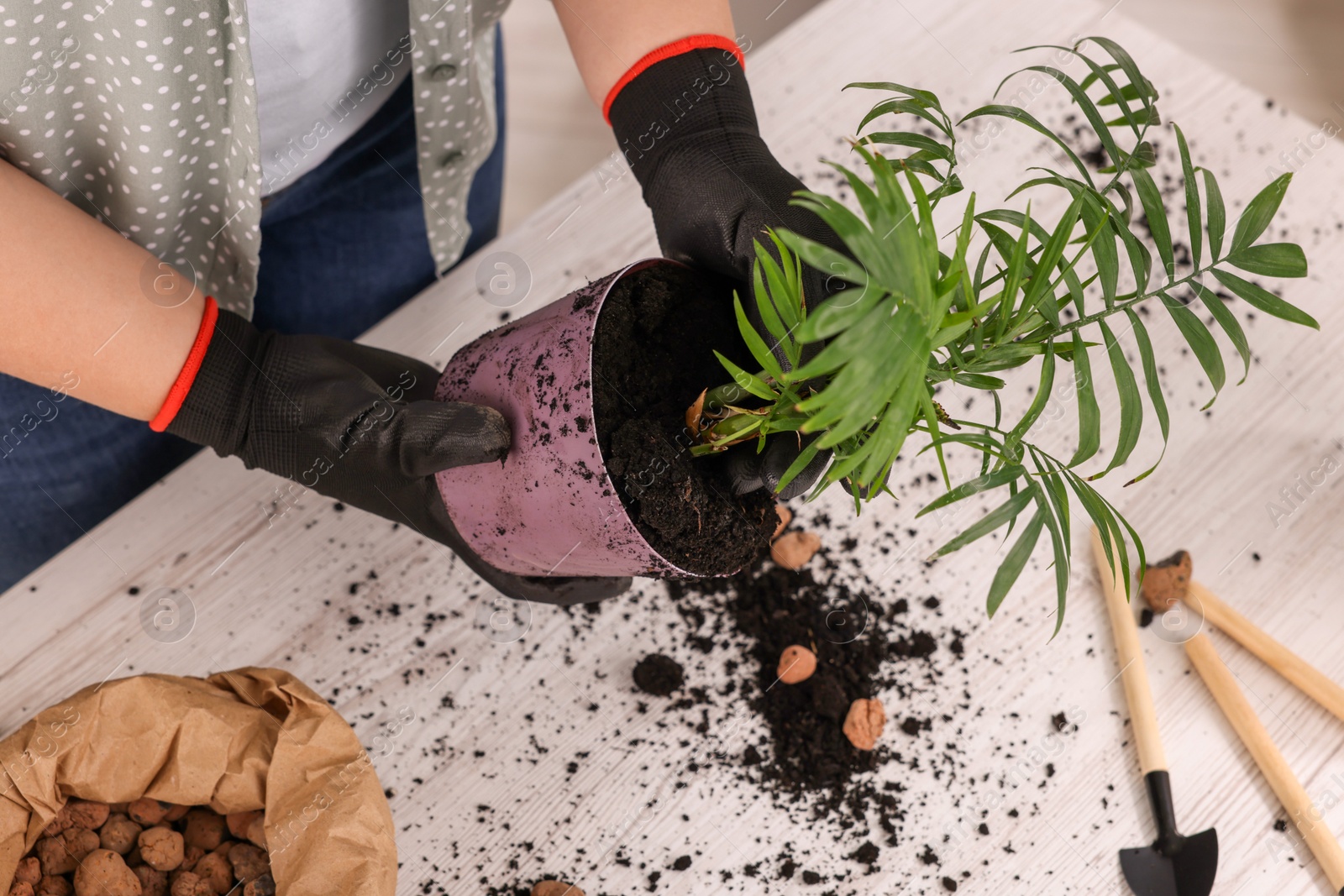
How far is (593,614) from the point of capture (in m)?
0.98

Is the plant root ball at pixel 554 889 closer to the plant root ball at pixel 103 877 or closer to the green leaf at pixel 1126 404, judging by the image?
the plant root ball at pixel 103 877

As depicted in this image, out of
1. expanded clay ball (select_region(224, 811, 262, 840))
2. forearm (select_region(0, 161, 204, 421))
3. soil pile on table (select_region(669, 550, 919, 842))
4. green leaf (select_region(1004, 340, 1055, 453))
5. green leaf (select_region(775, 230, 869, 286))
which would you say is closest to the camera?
green leaf (select_region(775, 230, 869, 286))

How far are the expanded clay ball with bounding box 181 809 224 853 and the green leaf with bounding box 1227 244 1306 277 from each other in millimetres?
960

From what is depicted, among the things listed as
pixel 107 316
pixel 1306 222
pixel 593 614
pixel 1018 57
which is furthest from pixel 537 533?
pixel 1306 222

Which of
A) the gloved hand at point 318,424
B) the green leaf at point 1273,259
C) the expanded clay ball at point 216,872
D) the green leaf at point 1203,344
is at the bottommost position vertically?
the expanded clay ball at point 216,872

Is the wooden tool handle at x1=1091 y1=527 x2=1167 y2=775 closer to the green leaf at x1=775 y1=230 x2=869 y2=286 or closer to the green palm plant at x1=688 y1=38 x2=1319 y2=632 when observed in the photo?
the green palm plant at x1=688 y1=38 x2=1319 y2=632

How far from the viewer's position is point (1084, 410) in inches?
23.9

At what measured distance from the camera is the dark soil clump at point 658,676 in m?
0.93

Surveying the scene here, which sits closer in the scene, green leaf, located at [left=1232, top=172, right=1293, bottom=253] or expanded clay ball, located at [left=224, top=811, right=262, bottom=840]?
green leaf, located at [left=1232, top=172, right=1293, bottom=253]

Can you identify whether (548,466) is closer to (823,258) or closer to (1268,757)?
(823,258)

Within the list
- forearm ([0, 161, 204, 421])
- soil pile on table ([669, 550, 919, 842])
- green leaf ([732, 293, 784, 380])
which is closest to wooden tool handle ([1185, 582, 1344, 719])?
→ soil pile on table ([669, 550, 919, 842])

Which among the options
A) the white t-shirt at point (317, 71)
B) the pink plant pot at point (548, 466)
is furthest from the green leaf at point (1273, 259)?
→ the white t-shirt at point (317, 71)

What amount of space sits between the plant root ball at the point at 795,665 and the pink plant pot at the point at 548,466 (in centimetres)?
25

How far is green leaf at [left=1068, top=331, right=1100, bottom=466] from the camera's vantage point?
594 millimetres
